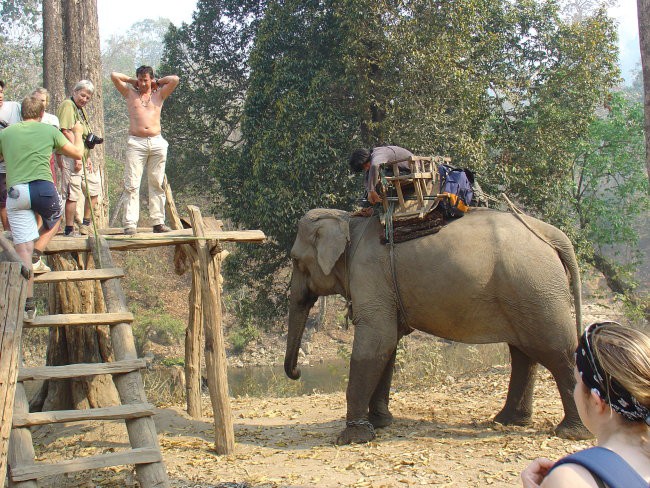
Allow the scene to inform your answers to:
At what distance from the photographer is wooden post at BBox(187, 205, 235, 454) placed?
23.2ft

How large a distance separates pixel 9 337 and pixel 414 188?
4099 millimetres

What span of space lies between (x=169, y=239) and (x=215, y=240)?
0.45m

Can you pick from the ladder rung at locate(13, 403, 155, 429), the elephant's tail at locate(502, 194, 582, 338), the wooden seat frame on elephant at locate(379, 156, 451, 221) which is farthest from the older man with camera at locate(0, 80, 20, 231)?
the elephant's tail at locate(502, 194, 582, 338)

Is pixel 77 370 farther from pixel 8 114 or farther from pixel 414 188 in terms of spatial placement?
pixel 414 188

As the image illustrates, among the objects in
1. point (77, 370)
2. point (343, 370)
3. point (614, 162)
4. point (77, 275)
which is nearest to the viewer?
point (77, 370)

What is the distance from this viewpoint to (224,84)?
18781 millimetres

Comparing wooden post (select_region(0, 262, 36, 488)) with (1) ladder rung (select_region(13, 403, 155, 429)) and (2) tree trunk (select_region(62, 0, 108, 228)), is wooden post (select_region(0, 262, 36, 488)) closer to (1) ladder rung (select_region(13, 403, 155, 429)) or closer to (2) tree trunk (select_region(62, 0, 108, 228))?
(1) ladder rung (select_region(13, 403, 155, 429))

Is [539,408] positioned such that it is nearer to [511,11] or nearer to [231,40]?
[511,11]

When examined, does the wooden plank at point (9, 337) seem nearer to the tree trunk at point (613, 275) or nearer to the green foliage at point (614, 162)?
the tree trunk at point (613, 275)

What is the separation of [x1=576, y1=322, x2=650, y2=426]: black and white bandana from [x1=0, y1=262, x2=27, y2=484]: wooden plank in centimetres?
410

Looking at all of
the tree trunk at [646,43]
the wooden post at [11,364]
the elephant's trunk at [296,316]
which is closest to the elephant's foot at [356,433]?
the elephant's trunk at [296,316]

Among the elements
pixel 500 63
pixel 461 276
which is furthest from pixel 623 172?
pixel 461 276

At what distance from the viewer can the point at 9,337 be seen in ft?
17.1

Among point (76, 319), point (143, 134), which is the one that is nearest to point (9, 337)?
point (76, 319)
